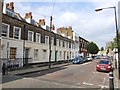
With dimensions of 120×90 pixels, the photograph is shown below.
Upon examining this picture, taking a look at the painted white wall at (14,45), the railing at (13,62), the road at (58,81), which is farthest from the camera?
the painted white wall at (14,45)

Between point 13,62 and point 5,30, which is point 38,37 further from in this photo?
point 5,30

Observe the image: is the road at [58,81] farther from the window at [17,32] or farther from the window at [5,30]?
the window at [17,32]

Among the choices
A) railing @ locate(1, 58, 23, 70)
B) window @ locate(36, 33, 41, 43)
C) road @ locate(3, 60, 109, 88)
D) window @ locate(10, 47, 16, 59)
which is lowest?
road @ locate(3, 60, 109, 88)

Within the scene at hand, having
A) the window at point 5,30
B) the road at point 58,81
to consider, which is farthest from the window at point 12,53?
the road at point 58,81

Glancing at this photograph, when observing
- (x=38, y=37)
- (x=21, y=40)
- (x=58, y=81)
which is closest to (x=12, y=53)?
(x=21, y=40)

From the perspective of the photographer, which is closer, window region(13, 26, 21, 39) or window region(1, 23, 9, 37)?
window region(1, 23, 9, 37)

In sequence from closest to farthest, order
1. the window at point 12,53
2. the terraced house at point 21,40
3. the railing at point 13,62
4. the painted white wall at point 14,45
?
the railing at point 13,62 < the painted white wall at point 14,45 < the terraced house at point 21,40 < the window at point 12,53

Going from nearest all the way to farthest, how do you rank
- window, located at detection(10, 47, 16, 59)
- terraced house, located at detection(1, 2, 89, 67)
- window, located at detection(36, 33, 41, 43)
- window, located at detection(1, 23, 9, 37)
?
window, located at detection(1, 23, 9, 37)
terraced house, located at detection(1, 2, 89, 67)
window, located at detection(10, 47, 16, 59)
window, located at detection(36, 33, 41, 43)

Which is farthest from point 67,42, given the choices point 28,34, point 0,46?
point 0,46

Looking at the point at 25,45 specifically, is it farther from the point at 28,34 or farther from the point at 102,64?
the point at 102,64

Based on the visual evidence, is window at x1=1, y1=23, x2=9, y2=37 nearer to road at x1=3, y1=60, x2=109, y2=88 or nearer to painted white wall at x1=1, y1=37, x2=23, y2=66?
painted white wall at x1=1, y1=37, x2=23, y2=66

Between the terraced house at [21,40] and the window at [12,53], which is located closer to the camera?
the terraced house at [21,40]

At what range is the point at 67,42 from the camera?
5028 centimetres

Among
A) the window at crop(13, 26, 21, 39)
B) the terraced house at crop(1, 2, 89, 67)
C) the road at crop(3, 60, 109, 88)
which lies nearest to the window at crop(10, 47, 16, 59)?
the terraced house at crop(1, 2, 89, 67)
